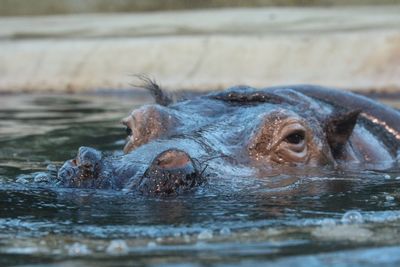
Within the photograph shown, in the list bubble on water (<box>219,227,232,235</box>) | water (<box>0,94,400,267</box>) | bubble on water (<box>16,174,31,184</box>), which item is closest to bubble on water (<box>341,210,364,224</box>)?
water (<box>0,94,400,267</box>)

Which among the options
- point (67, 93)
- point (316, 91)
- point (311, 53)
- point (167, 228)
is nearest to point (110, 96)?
point (67, 93)

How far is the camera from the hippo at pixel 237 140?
459 centimetres

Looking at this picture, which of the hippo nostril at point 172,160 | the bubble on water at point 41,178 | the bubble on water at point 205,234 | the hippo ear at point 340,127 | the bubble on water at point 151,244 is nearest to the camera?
the bubble on water at point 151,244

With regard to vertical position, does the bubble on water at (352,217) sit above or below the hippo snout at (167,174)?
below

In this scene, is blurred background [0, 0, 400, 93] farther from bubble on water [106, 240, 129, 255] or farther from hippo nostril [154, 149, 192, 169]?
bubble on water [106, 240, 129, 255]

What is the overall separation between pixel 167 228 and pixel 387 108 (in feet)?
10.5

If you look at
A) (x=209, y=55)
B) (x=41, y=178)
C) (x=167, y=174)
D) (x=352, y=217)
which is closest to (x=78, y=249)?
(x=167, y=174)

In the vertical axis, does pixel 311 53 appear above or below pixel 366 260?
above

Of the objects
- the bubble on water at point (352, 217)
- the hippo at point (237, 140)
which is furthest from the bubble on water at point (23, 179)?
the bubble on water at point (352, 217)

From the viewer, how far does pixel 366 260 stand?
133 inches

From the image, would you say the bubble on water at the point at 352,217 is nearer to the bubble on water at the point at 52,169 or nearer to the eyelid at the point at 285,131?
the eyelid at the point at 285,131

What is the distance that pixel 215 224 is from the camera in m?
4.07

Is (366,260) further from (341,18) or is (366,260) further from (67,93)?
(341,18)

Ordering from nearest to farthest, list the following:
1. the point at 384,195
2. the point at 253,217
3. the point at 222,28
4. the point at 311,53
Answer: the point at 253,217
the point at 384,195
the point at 311,53
the point at 222,28
